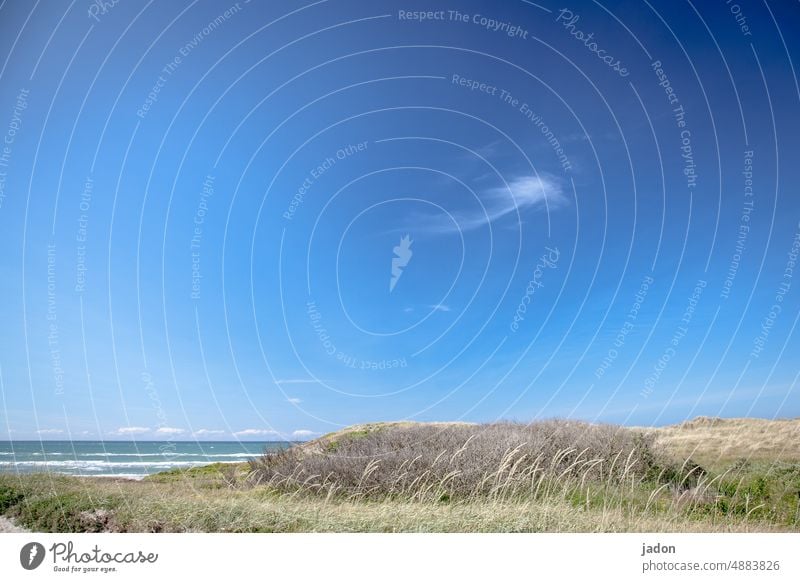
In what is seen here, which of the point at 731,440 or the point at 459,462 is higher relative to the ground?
the point at 459,462

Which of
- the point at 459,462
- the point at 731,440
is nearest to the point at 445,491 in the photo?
the point at 459,462

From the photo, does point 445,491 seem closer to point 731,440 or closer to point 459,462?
point 459,462

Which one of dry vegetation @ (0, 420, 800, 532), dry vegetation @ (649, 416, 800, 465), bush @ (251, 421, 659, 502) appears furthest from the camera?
dry vegetation @ (649, 416, 800, 465)

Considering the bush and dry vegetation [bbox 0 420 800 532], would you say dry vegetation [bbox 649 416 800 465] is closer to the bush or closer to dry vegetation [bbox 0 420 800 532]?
dry vegetation [bbox 0 420 800 532]

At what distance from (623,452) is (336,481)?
6.44 meters

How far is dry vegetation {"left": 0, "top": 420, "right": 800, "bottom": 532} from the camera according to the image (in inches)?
324

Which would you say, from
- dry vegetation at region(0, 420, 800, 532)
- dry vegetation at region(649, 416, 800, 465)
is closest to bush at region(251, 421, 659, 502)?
dry vegetation at region(0, 420, 800, 532)

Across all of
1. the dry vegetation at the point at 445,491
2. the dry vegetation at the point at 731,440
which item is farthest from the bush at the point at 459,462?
the dry vegetation at the point at 731,440

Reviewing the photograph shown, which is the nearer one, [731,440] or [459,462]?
[459,462]

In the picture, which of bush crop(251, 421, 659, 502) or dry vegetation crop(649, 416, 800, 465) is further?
dry vegetation crop(649, 416, 800, 465)

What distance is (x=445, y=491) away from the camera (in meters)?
10.4

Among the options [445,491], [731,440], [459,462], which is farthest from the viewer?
[731,440]

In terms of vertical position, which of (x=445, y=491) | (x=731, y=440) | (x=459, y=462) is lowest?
(x=731, y=440)
